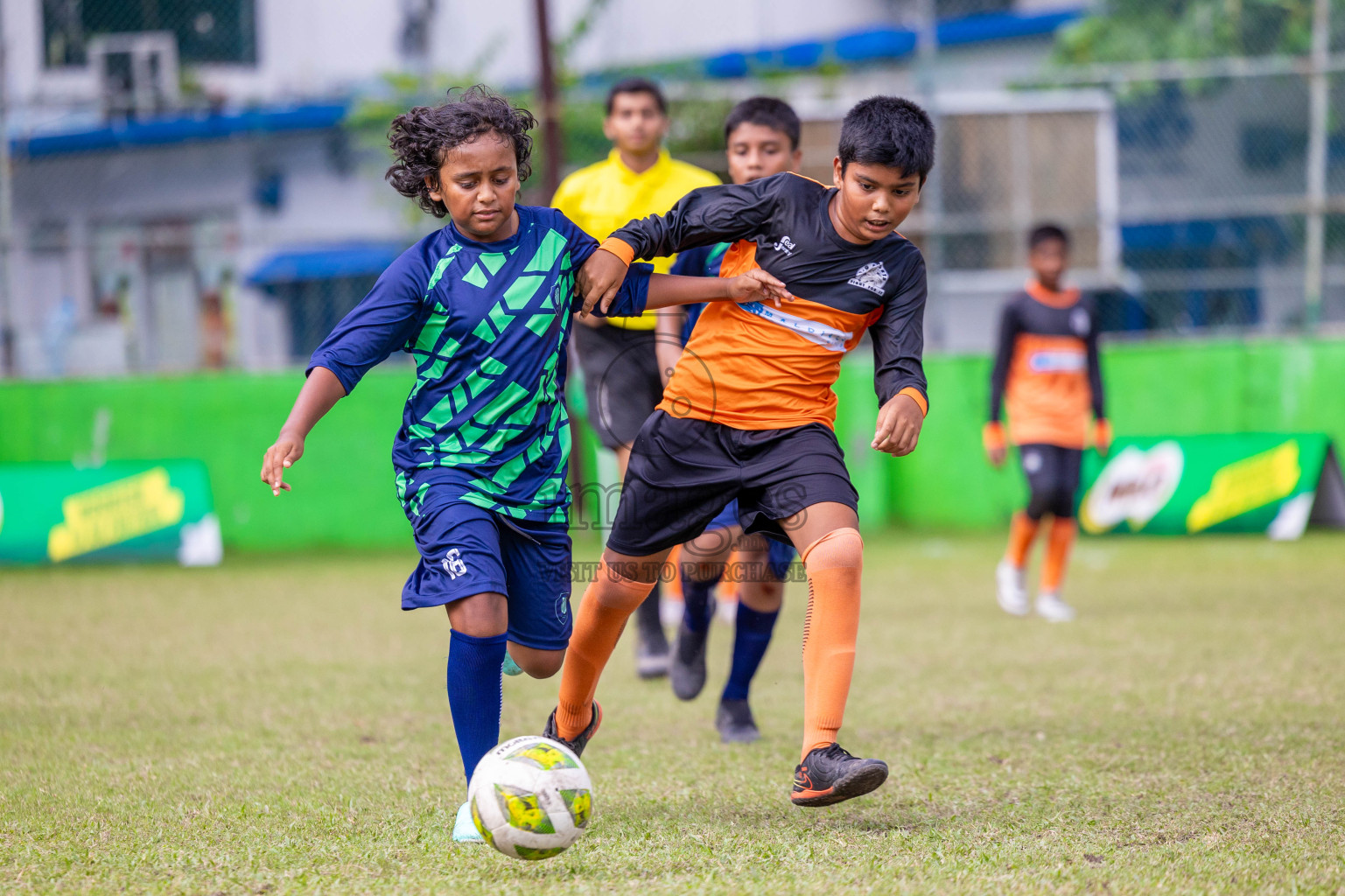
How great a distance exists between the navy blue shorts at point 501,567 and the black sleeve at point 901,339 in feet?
3.04

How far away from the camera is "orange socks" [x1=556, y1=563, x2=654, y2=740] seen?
143 inches

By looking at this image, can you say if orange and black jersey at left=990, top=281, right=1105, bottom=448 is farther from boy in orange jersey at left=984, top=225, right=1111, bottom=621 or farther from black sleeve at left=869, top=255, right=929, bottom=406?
black sleeve at left=869, top=255, right=929, bottom=406

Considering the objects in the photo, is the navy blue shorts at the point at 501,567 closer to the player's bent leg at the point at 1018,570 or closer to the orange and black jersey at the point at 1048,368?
the player's bent leg at the point at 1018,570

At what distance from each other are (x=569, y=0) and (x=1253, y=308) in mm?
6556

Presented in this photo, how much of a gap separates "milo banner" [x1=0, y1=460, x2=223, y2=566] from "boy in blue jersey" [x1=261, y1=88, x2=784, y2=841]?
6.36m

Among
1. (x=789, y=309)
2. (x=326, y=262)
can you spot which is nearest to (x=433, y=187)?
(x=789, y=309)

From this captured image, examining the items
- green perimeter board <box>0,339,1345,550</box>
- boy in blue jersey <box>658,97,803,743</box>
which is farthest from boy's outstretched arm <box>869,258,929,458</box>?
green perimeter board <box>0,339,1345,550</box>

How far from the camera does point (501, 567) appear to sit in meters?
3.23

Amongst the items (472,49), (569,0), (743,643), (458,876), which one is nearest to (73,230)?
(472,49)

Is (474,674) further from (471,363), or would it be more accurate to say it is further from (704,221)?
(704,221)

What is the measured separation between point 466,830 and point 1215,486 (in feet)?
25.9

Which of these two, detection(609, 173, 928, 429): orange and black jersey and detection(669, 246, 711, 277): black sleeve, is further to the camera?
detection(669, 246, 711, 277): black sleeve

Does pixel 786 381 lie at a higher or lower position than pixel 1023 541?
higher

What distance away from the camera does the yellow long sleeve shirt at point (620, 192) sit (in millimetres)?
5531
